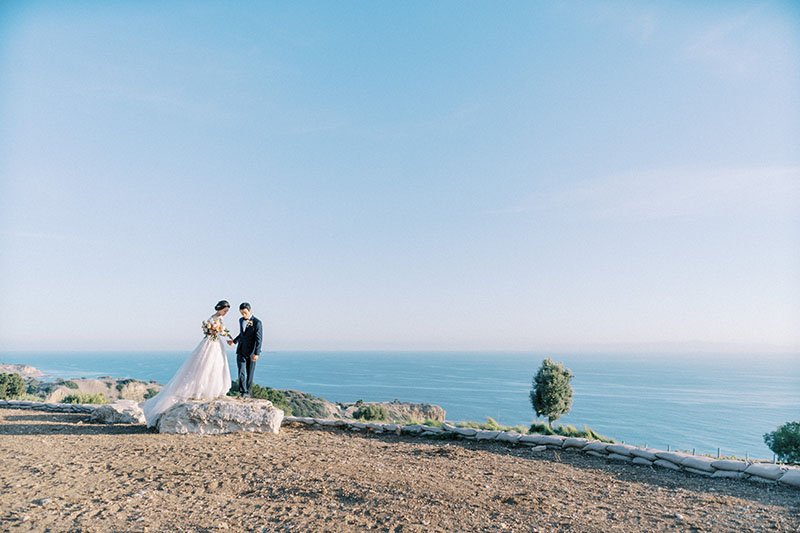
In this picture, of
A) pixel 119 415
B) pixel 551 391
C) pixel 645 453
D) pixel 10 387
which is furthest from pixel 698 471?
pixel 10 387

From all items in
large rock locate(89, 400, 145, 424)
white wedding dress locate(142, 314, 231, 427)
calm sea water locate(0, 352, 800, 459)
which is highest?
white wedding dress locate(142, 314, 231, 427)

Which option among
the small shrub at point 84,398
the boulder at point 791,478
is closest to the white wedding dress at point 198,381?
the small shrub at point 84,398

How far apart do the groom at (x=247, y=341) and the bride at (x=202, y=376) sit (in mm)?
431

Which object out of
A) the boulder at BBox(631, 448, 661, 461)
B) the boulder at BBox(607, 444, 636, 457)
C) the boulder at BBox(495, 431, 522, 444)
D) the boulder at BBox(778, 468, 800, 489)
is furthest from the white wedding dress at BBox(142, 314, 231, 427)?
the boulder at BBox(778, 468, 800, 489)

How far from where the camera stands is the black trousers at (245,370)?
10156mm

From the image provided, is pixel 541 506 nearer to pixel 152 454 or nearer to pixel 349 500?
pixel 349 500

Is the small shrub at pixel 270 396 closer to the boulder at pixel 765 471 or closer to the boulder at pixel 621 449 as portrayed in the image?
the boulder at pixel 621 449

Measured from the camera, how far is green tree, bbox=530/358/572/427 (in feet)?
77.6

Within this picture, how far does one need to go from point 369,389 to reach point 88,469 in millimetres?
142577

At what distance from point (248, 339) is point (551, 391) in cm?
1869

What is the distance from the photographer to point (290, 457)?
22.6ft

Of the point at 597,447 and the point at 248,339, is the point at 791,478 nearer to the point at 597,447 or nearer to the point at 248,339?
the point at 597,447

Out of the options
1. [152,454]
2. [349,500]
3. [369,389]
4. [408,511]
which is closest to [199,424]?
[152,454]

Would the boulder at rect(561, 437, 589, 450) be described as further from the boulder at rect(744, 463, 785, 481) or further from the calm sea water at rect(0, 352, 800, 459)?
the calm sea water at rect(0, 352, 800, 459)
